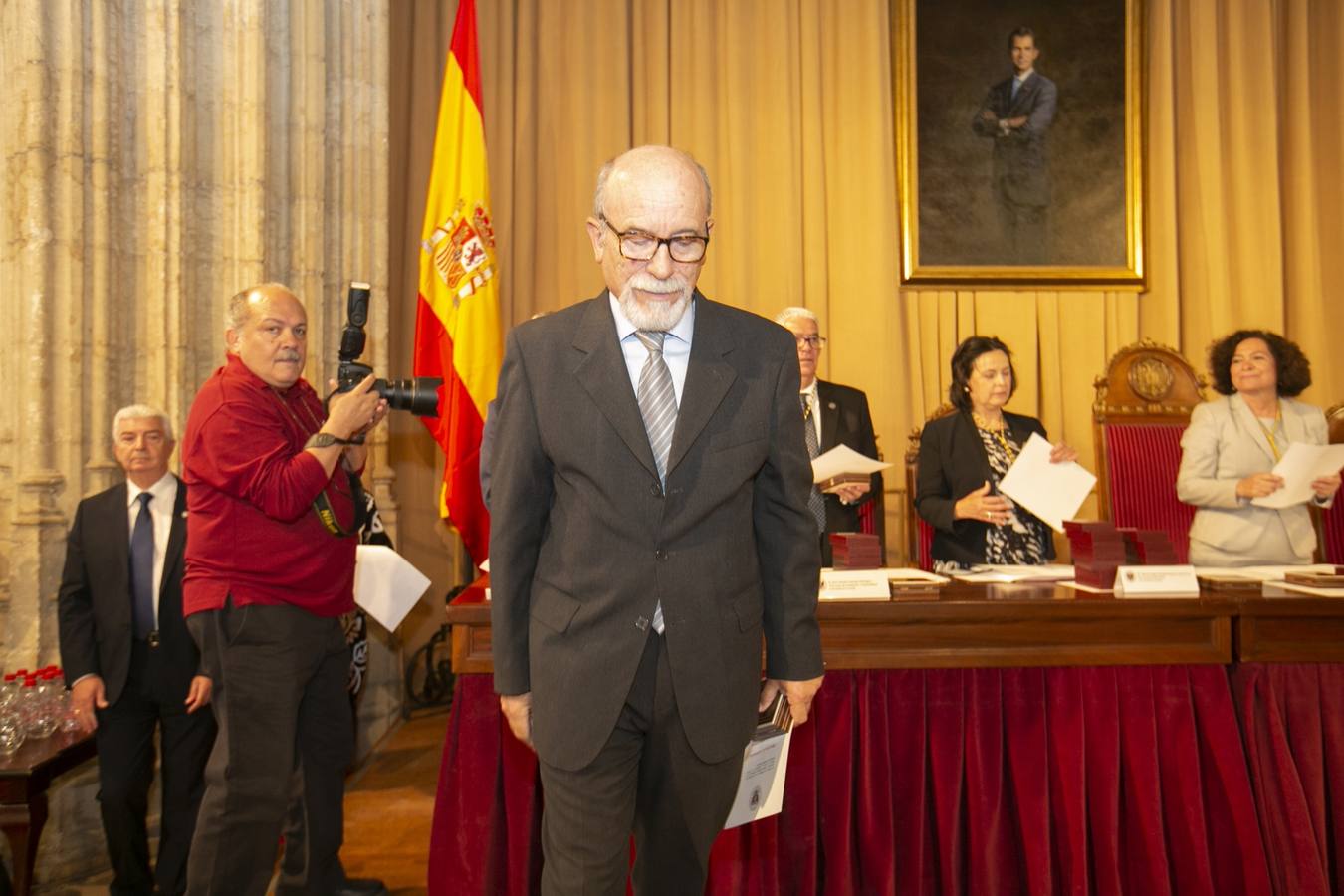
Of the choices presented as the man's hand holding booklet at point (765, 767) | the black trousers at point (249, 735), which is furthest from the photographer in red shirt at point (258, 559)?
the man's hand holding booklet at point (765, 767)

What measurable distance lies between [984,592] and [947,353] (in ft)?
9.75

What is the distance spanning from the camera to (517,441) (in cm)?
151

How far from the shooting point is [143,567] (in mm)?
2869

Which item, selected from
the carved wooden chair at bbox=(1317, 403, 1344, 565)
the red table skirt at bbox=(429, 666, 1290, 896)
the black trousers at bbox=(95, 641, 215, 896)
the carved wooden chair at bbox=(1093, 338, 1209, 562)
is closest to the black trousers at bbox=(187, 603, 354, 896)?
the red table skirt at bbox=(429, 666, 1290, 896)

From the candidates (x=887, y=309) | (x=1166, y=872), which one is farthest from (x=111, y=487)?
(x=887, y=309)

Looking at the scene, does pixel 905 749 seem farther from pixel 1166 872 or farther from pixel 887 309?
pixel 887 309

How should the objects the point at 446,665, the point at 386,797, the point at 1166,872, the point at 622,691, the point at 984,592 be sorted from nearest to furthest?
the point at 622,691 < the point at 1166,872 < the point at 984,592 < the point at 386,797 < the point at 446,665

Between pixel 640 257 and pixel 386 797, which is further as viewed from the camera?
pixel 386 797

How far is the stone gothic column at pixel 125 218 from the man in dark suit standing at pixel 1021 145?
3.38m

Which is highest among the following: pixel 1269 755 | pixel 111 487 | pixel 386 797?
pixel 111 487

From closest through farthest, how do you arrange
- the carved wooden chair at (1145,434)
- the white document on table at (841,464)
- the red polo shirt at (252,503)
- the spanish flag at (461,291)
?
the red polo shirt at (252,503)
the white document on table at (841,464)
the carved wooden chair at (1145,434)
the spanish flag at (461,291)

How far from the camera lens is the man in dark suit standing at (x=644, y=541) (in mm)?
1465

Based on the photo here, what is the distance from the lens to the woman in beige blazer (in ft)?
10.6

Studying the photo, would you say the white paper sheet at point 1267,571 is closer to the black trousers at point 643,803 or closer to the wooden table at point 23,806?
the black trousers at point 643,803
